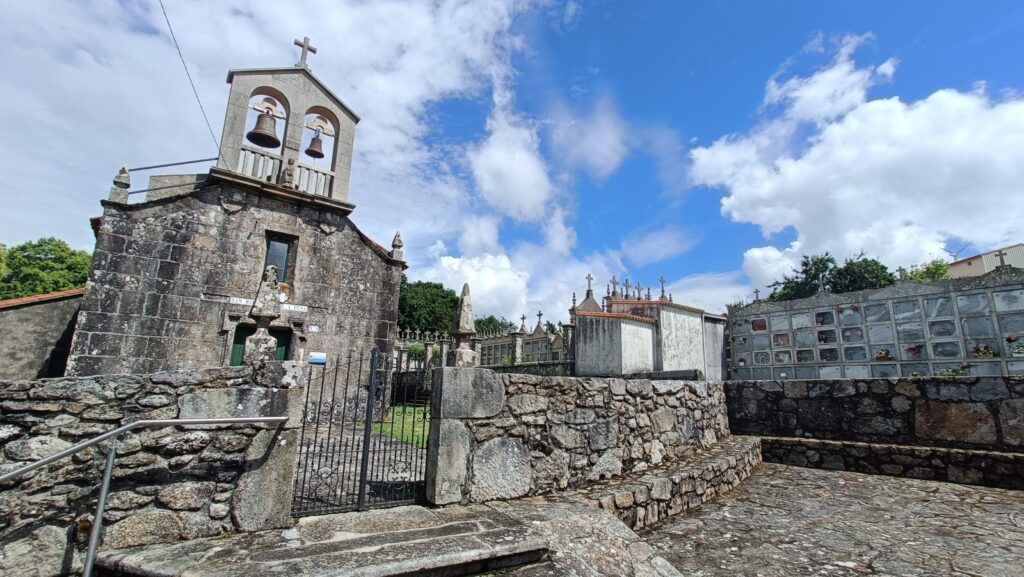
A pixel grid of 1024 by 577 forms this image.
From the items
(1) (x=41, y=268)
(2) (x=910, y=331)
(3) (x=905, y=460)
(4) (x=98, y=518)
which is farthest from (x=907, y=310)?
(1) (x=41, y=268)

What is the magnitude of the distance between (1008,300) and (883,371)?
280cm

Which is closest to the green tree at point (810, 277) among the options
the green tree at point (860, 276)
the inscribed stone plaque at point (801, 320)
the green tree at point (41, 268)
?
the green tree at point (860, 276)

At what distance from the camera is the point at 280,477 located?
3.31 m

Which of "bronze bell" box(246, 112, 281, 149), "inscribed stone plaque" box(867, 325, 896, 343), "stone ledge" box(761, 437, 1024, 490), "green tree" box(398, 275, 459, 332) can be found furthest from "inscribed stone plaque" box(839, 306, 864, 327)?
"green tree" box(398, 275, 459, 332)

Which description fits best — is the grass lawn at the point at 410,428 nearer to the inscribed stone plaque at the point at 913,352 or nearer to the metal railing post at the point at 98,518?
the metal railing post at the point at 98,518

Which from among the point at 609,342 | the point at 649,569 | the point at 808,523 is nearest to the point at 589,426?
the point at 649,569

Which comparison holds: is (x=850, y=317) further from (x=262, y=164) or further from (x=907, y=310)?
(x=262, y=164)

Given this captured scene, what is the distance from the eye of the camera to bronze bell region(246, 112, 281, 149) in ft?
34.3

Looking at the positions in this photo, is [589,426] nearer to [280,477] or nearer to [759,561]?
[759,561]

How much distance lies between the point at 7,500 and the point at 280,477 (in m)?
1.48

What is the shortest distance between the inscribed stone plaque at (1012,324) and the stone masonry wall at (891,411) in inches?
226

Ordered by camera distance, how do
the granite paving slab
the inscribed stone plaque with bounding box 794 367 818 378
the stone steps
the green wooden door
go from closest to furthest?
1. the stone steps
2. the granite paving slab
3. the green wooden door
4. the inscribed stone plaque with bounding box 794 367 818 378

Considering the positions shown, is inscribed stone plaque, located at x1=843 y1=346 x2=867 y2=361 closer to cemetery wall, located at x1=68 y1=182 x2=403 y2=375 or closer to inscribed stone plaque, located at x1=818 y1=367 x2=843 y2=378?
inscribed stone plaque, located at x1=818 y1=367 x2=843 y2=378

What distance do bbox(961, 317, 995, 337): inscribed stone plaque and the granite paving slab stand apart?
265 inches
